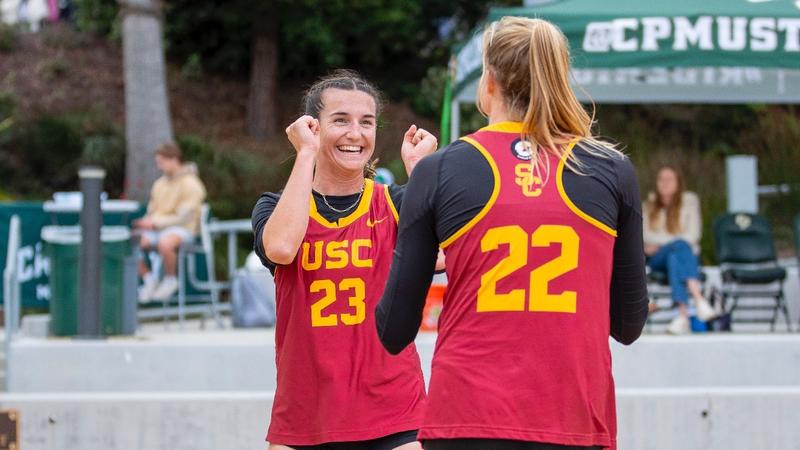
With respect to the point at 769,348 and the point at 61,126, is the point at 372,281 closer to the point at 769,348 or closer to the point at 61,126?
the point at 769,348

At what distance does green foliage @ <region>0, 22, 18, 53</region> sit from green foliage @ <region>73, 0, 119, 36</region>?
1.50 m

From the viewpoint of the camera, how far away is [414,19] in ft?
90.4

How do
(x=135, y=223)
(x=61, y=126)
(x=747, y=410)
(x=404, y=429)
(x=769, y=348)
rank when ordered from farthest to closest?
(x=61, y=126)
(x=135, y=223)
(x=769, y=348)
(x=747, y=410)
(x=404, y=429)

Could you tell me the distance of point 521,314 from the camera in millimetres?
2846

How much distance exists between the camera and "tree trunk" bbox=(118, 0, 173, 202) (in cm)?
1856

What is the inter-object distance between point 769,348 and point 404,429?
17.8 feet

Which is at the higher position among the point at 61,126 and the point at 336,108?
the point at 61,126

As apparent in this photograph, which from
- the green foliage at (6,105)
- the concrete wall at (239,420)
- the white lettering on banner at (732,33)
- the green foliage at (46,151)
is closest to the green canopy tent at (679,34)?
the white lettering on banner at (732,33)

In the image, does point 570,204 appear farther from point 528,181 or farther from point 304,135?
point 304,135

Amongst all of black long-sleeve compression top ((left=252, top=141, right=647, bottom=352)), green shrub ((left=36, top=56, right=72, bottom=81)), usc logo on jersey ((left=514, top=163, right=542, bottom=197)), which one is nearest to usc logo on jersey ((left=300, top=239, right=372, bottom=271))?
black long-sleeve compression top ((left=252, top=141, right=647, bottom=352))

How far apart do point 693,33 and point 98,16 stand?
20274 mm

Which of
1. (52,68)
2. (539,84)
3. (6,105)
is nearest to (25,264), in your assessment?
(539,84)

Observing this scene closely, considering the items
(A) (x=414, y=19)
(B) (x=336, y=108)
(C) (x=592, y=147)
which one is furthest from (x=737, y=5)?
(A) (x=414, y=19)

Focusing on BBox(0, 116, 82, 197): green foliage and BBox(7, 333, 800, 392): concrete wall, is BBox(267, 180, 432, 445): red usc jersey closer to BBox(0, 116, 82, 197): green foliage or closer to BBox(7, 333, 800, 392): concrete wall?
BBox(7, 333, 800, 392): concrete wall
